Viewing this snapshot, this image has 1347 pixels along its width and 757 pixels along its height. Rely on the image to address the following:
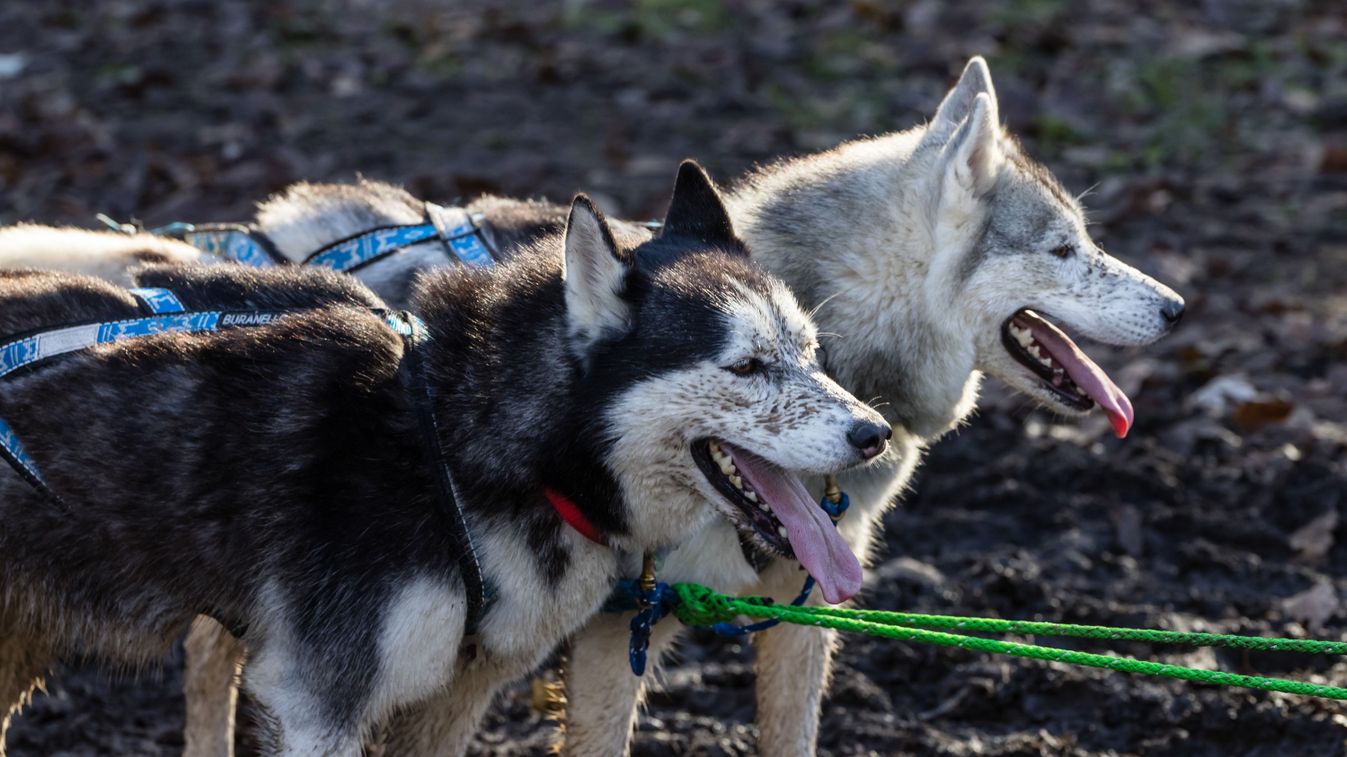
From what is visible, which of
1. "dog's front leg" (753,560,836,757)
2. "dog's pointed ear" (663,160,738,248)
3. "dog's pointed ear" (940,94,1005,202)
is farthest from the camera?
"dog's front leg" (753,560,836,757)

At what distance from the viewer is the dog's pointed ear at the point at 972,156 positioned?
399 cm

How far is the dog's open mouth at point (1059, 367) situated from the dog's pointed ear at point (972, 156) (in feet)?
1.21

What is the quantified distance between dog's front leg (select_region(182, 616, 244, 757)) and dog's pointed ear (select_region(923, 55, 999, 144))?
235 centimetres

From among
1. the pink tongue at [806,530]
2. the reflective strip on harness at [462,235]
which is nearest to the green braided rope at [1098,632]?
the pink tongue at [806,530]

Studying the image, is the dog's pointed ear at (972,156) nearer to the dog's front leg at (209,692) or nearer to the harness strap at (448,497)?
the harness strap at (448,497)

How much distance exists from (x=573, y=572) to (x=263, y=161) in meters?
5.28

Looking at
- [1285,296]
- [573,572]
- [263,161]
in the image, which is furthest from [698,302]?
[263,161]

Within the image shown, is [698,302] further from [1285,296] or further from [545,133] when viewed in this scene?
[545,133]

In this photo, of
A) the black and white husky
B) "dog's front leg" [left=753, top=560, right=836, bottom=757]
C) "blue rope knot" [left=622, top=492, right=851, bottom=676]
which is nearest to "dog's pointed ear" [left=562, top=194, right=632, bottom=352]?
the black and white husky

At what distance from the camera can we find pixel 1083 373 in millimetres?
4203

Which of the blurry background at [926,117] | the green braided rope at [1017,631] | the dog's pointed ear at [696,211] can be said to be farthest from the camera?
the blurry background at [926,117]

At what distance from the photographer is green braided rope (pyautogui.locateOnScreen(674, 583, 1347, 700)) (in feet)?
10.9

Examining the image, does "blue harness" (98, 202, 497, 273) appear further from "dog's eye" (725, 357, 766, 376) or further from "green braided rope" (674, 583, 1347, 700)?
"green braided rope" (674, 583, 1347, 700)

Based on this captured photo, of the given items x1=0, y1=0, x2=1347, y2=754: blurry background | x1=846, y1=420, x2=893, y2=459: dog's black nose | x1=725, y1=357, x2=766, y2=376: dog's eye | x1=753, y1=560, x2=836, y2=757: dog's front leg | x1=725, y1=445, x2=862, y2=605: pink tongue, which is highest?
x1=725, y1=357, x2=766, y2=376: dog's eye
